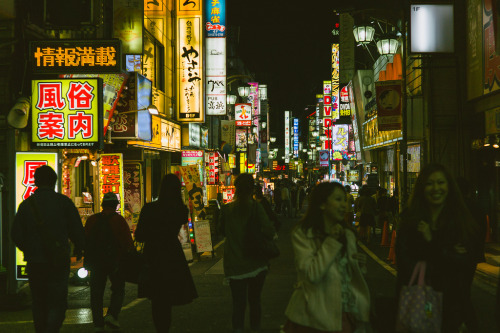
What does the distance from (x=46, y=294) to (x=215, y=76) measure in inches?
855

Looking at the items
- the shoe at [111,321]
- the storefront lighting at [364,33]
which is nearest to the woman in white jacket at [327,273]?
the shoe at [111,321]

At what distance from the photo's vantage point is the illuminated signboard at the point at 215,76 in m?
27.3

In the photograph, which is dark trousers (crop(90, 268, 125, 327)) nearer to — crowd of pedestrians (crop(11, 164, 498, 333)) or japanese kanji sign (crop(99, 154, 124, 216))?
crowd of pedestrians (crop(11, 164, 498, 333))

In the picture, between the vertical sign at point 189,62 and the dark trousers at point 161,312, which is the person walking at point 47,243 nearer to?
the dark trousers at point 161,312

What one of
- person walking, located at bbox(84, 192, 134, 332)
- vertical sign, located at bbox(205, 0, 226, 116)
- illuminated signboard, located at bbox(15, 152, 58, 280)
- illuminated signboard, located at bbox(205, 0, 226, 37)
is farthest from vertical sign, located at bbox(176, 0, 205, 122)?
person walking, located at bbox(84, 192, 134, 332)

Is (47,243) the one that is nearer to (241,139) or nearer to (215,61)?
(215,61)

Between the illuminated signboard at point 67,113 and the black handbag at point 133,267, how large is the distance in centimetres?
481

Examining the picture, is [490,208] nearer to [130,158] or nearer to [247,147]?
[130,158]

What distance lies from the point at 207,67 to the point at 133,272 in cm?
2159

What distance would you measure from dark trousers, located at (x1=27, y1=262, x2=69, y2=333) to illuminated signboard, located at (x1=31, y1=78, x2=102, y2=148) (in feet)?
15.8

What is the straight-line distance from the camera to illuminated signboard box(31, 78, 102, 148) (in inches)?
426

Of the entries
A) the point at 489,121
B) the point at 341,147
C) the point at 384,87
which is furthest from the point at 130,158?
the point at 341,147

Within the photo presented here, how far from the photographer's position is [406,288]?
4.14 m

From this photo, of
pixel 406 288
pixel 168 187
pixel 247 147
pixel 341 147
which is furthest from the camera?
pixel 341 147
